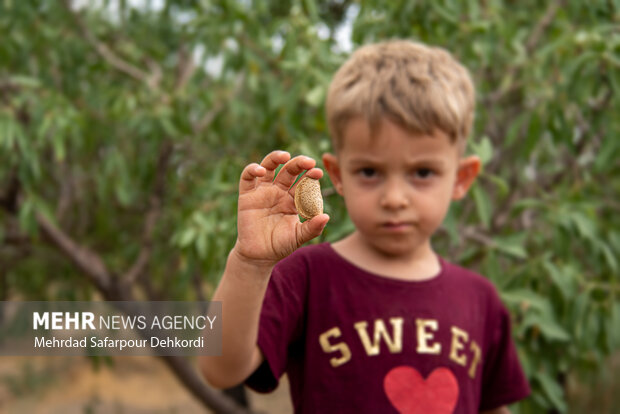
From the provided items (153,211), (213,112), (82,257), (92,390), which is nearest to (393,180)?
(213,112)

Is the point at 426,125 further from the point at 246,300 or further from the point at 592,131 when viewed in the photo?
the point at 592,131

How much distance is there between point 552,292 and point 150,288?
264cm

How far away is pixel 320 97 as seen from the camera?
6.91 feet

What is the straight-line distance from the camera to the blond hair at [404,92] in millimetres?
1161

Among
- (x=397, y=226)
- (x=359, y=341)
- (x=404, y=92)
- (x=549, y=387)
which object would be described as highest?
(x=404, y=92)

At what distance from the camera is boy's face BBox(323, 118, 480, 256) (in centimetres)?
112

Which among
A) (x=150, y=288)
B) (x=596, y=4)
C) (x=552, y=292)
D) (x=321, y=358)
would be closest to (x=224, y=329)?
(x=321, y=358)

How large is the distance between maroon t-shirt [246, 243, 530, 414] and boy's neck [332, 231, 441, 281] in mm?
16

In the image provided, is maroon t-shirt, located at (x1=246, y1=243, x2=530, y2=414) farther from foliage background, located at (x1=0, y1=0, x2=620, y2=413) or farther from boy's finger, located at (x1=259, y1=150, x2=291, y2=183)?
boy's finger, located at (x1=259, y1=150, x2=291, y2=183)

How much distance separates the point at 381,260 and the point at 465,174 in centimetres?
31

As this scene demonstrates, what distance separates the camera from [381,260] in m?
1.28

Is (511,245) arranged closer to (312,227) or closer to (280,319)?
(280,319)

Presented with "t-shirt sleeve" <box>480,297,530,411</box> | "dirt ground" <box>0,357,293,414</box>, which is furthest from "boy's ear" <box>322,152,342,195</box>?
"dirt ground" <box>0,357,293,414</box>

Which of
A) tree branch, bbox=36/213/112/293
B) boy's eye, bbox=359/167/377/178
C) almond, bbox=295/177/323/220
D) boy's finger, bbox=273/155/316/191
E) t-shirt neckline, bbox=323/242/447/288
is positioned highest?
boy's finger, bbox=273/155/316/191
